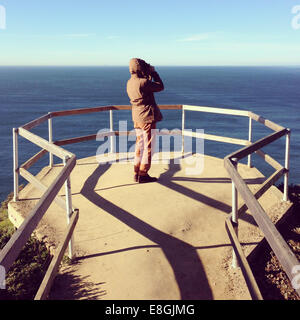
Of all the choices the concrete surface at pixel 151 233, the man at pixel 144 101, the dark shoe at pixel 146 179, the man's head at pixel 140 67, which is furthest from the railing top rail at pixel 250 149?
the dark shoe at pixel 146 179

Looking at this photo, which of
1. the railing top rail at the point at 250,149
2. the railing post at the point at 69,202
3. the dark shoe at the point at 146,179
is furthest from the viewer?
the dark shoe at the point at 146,179

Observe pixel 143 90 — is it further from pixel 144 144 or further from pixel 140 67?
pixel 144 144

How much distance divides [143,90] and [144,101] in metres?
0.19

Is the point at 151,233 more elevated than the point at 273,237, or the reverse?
the point at 273,237

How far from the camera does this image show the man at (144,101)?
6.03m

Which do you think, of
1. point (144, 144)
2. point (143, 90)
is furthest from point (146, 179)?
point (143, 90)

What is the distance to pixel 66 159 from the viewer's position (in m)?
3.68

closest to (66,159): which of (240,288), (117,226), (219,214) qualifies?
(117,226)

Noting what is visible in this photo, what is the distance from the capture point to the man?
6031 millimetres

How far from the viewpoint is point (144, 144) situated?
6.27 meters

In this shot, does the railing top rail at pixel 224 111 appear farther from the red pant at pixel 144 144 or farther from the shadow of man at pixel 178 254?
the shadow of man at pixel 178 254

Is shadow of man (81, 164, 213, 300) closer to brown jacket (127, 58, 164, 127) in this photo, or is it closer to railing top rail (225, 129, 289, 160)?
railing top rail (225, 129, 289, 160)

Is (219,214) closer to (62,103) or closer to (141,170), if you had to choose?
(141,170)

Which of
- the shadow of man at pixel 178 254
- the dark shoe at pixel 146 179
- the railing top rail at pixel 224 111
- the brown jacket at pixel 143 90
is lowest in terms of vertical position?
the shadow of man at pixel 178 254
